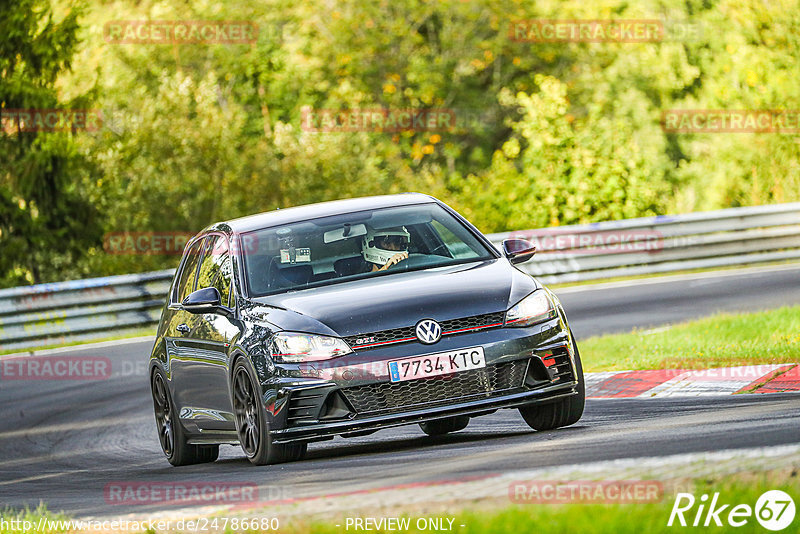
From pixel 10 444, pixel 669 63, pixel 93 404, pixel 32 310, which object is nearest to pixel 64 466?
pixel 10 444

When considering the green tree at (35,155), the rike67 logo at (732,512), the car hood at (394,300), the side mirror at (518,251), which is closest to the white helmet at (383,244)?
the car hood at (394,300)

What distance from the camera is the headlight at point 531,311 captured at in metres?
8.66

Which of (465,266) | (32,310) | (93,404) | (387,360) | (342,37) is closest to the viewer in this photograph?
(387,360)

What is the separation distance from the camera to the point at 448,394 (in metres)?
8.48

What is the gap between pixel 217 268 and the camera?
10.2 meters

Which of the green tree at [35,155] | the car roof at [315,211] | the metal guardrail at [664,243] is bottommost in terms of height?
the metal guardrail at [664,243]

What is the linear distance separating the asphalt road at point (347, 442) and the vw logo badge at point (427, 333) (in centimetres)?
65

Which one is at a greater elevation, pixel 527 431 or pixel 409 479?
pixel 409 479

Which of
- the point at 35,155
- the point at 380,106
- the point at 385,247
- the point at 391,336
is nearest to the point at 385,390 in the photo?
the point at 391,336

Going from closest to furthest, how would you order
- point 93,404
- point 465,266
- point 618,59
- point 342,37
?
point 465,266 → point 93,404 → point 342,37 → point 618,59

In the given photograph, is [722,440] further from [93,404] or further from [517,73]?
[517,73]

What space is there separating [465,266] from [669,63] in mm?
35001

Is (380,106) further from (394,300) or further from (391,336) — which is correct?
(391,336)

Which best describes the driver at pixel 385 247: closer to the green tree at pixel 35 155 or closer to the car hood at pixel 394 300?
the car hood at pixel 394 300
